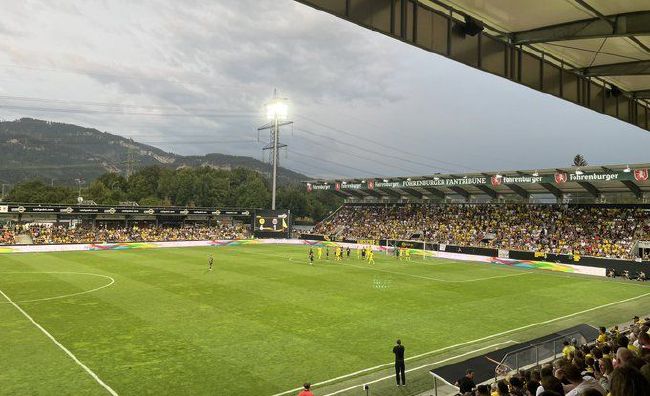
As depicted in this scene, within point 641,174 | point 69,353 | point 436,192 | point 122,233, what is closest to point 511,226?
point 436,192

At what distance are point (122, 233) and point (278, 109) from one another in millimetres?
33307

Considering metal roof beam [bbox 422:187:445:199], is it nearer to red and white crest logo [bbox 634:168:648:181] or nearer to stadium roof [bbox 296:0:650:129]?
red and white crest logo [bbox 634:168:648:181]

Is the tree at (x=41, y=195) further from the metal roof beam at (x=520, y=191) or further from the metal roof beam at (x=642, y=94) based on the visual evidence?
the metal roof beam at (x=642, y=94)

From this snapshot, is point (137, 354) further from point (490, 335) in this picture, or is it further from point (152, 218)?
point (152, 218)

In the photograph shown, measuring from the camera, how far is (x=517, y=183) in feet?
173

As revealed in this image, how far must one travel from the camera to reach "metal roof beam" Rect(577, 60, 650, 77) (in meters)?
12.0

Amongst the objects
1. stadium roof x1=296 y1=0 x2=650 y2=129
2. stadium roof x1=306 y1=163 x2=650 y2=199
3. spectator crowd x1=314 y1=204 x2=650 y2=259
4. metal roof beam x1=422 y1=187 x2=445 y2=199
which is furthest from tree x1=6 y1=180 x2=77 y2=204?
stadium roof x1=296 y1=0 x2=650 y2=129

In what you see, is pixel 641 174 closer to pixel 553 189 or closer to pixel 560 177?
pixel 560 177

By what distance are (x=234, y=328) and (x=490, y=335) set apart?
427 inches

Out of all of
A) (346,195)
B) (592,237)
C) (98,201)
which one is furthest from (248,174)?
(592,237)

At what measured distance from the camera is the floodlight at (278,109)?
264 feet

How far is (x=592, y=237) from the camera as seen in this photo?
48.2 metres

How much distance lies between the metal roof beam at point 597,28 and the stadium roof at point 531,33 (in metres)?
0.02

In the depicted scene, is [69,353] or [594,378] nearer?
[594,378]
